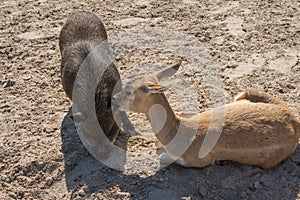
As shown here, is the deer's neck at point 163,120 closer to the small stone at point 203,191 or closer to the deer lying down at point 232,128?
the deer lying down at point 232,128

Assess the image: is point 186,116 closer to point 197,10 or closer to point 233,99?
point 233,99

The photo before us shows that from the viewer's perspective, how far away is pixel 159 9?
8.05 meters

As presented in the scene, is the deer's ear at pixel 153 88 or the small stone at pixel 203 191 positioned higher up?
the deer's ear at pixel 153 88

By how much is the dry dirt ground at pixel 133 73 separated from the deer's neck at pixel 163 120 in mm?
325

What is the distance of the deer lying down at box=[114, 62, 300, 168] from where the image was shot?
488 cm

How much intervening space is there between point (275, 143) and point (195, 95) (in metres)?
1.54

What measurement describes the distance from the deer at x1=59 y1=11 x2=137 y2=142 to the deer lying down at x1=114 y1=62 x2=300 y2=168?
19.6 inches

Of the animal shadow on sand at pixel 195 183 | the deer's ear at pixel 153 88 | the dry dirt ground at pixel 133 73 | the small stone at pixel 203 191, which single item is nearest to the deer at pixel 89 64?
the dry dirt ground at pixel 133 73

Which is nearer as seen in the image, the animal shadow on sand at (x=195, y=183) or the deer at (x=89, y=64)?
the animal shadow on sand at (x=195, y=183)

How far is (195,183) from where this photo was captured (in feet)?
16.1

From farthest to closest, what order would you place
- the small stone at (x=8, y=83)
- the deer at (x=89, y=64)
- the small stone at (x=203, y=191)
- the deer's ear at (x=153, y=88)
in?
the small stone at (x=8, y=83)
the deer at (x=89, y=64)
the small stone at (x=203, y=191)
the deer's ear at (x=153, y=88)

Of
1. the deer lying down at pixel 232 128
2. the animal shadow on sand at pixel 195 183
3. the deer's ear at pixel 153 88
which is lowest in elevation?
the animal shadow on sand at pixel 195 183

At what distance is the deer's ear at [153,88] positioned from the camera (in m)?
4.68

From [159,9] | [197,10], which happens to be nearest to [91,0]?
[159,9]
